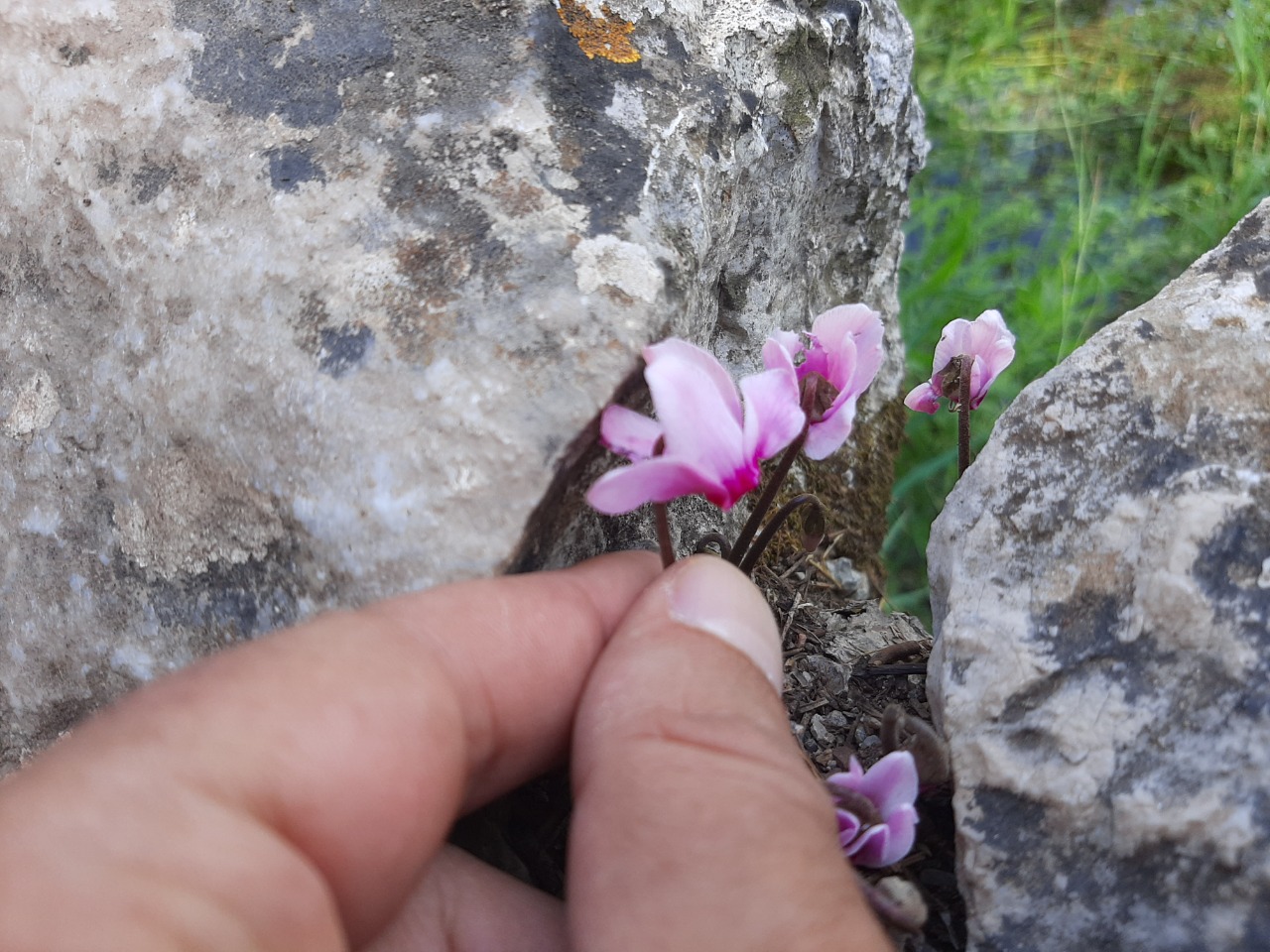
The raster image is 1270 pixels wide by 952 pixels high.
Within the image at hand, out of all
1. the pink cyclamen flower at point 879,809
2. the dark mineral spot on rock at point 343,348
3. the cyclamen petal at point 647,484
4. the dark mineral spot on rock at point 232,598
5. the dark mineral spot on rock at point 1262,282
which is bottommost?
the pink cyclamen flower at point 879,809

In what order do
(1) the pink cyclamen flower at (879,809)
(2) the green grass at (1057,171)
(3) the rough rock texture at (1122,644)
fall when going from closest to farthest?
(3) the rough rock texture at (1122,644)
(1) the pink cyclamen flower at (879,809)
(2) the green grass at (1057,171)

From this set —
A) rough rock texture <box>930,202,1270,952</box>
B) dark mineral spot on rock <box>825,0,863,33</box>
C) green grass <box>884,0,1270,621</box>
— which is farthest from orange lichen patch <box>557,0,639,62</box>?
green grass <box>884,0,1270,621</box>

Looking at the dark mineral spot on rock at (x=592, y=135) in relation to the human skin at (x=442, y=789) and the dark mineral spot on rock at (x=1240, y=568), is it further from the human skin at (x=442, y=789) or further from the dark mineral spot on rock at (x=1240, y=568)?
the dark mineral spot on rock at (x=1240, y=568)

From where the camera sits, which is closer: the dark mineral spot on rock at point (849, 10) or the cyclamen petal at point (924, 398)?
the cyclamen petal at point (924, 398)

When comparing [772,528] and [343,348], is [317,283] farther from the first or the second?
[772,528]

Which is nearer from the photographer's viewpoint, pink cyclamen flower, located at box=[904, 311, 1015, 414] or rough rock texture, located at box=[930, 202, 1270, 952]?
rough rock texture, located at box=[930, 202, 1270, 952]

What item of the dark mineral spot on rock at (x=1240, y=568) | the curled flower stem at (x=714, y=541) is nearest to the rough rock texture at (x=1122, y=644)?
the dark mineral spot on rock at (x=1240, y=568)

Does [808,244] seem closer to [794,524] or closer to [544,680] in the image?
[794,524]

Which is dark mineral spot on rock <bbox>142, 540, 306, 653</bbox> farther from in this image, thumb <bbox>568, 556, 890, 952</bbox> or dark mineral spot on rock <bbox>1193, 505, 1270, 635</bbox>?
dark mineral spot on rock <bbox>1193, 505, 1270, 635</bbox>
